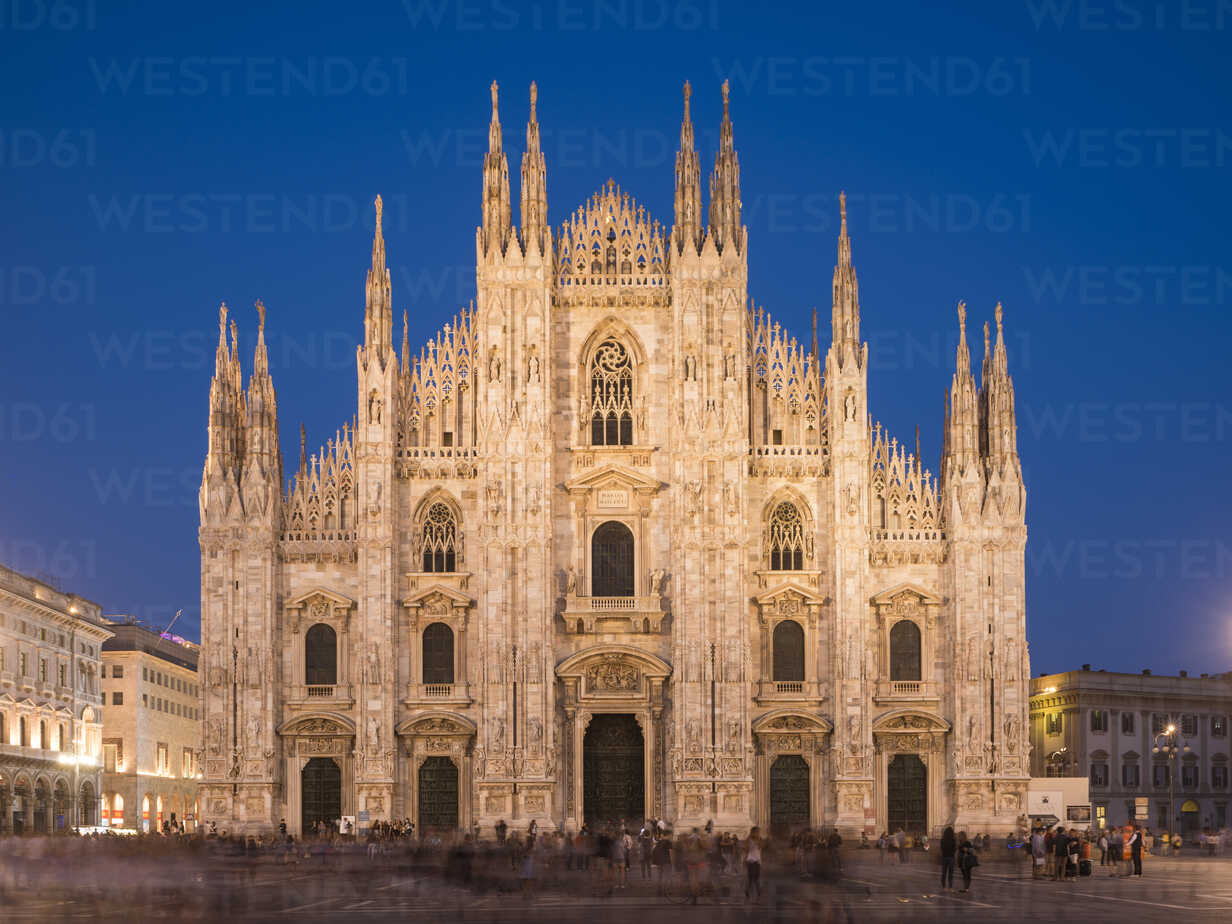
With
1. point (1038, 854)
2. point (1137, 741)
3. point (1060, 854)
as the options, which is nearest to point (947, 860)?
point (1060, 854)

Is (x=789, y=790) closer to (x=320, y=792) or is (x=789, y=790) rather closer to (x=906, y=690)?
(x=906, y=690)

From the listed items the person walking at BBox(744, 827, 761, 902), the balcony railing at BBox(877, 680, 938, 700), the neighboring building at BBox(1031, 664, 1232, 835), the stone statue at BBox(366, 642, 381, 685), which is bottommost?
the neighboring building at BBox(1031, 664, 1232, 835)

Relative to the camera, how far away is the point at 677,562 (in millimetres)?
62719

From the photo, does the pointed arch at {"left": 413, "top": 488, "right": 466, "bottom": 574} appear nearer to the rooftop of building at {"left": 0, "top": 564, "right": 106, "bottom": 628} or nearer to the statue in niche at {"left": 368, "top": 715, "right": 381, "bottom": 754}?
the statue in niche at {"left": 368, "top": 715, "right": 381, "bottom": 754}

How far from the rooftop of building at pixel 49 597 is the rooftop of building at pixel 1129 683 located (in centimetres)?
5356

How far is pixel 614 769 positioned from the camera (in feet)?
209

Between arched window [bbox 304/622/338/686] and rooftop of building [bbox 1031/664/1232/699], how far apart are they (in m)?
52.9

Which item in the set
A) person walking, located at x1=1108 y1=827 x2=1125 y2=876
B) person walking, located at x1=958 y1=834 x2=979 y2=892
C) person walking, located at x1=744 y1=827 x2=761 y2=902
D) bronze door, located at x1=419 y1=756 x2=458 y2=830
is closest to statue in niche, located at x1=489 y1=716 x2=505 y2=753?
bronze door, located at x1=419 y1=756 x2=458 y2=830

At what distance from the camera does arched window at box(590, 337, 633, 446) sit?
2544 inches

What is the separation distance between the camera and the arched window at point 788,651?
63500 millimetres

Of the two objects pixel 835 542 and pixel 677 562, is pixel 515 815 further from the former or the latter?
pixel 835 542

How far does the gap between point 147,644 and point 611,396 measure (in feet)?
179

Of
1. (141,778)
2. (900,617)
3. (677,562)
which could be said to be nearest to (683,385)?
(677,562)

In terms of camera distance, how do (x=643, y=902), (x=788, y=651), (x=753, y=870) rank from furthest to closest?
(x=788, y=651) < (x=643, y=902) < (x=753, y=870)
